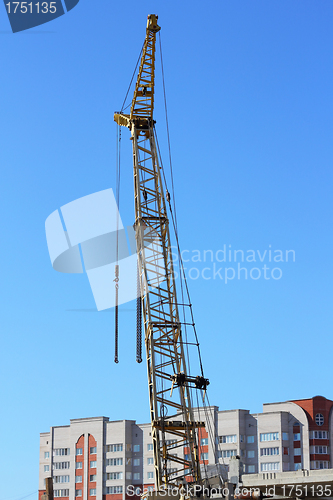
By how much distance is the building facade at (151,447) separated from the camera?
371ft

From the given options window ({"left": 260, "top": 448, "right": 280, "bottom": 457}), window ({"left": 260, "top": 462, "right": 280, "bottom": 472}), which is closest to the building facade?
window ({"left": 260, "top": 462, "right": 280, "bottom": 472})

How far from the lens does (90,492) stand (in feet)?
412

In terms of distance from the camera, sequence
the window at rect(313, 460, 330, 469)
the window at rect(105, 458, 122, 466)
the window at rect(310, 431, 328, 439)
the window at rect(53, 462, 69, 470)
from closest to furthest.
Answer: the window at rect(313, 460, 330, 469) < the window at rect(310, 431, 328, 439) < the window at rect(105, 458, 122, 466) < the window at rect(53, 462, 69, 470)

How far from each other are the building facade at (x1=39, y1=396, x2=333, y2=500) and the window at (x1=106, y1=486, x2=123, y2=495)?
164 mm

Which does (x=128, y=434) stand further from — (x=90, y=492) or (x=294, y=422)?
(x=294, y=422)

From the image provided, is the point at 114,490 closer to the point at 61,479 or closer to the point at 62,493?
the point at 62,493

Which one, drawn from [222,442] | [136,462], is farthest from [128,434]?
[222,442]

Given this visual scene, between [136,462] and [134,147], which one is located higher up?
[134,147]

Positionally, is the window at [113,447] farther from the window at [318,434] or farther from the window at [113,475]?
the window at [318,434]

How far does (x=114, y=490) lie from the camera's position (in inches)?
4882

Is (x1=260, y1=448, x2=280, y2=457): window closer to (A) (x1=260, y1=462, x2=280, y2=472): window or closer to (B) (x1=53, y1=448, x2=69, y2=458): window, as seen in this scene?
(A) (x1=260, y1=462, x2=280, y2=472): window

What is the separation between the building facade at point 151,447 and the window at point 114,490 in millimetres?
164

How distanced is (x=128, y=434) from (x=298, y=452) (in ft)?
100

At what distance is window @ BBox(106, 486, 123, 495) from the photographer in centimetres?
12369
